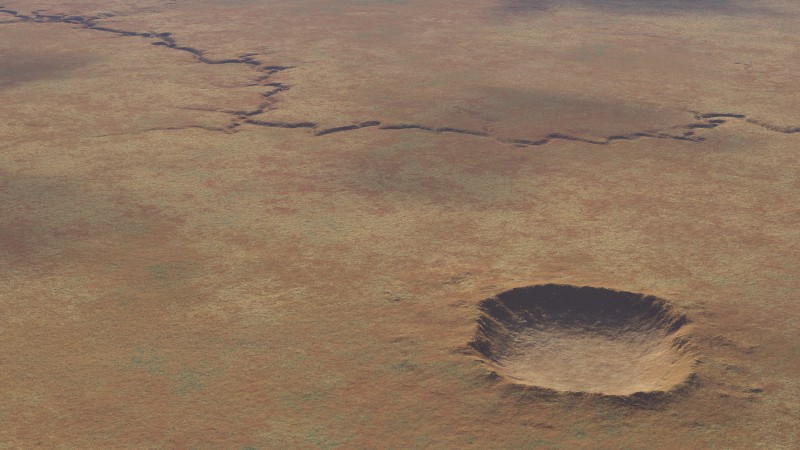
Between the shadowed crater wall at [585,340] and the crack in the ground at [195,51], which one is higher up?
the crack in the ground at [195,51]

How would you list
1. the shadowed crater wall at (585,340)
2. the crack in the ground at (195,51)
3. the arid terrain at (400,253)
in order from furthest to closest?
1. the crack in the ground at (195,51)
2. the shadowed crater wall at (585,340)
3. the arid terrain at (400,253)

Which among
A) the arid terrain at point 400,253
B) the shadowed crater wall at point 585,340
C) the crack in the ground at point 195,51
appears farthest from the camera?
the crack in the ground at point 195,51

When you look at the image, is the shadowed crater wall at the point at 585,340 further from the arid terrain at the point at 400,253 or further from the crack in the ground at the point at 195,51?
the crack in the ground at the point at 195,51

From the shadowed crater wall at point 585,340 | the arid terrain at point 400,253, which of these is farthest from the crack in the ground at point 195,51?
the shadowed crater wall at point 585,340

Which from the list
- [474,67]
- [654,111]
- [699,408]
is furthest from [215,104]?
[699,408]

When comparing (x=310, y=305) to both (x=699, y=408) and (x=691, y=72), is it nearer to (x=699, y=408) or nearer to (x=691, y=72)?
(x=699, y=408)

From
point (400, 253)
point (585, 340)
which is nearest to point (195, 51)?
point (400, 253)

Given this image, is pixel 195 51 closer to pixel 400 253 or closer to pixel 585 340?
pixel 400 253

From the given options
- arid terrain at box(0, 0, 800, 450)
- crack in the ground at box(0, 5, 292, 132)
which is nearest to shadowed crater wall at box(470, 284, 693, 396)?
arid terrain at box(0, 0, 800, 450)
